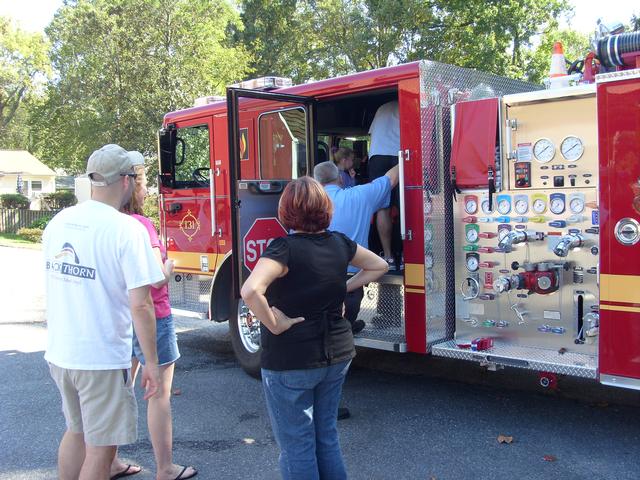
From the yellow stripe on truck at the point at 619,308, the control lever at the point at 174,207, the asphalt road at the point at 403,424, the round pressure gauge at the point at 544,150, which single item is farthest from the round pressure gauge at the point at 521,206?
the control lever at the point at 174,207

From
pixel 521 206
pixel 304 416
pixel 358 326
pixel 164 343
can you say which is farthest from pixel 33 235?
pixel 304 416

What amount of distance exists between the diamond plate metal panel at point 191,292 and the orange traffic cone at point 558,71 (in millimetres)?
3776

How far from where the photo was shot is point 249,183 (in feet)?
18.8

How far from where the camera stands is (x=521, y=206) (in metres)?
4.88

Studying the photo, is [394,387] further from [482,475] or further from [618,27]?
[618,27]

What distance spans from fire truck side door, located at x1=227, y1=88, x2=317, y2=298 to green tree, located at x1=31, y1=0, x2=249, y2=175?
1457 centimetres

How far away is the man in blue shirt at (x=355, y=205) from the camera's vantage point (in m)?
5.32

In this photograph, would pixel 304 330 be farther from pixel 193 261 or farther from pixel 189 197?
pixel 189 197

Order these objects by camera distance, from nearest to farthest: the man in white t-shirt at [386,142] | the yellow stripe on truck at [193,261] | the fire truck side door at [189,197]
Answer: the man in white t-shirt at [386,142] < the yellow stripe on truck at [193,261] < the fire truck side door at [189,197]

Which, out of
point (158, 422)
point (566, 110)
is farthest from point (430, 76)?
point (158, 422)

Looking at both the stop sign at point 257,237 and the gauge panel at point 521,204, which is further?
the stop sign at point 257,237

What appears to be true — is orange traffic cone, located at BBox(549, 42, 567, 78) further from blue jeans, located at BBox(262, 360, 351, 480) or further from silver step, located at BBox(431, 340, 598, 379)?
blue jeans, located at BBox(262, 360, 351, 480)

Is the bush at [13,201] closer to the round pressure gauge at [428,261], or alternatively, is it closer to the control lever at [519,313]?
the round pressure gauge at [428,261]

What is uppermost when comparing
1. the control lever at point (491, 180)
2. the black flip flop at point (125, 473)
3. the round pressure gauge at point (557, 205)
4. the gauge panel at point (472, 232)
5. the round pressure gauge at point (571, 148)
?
the round pressure gauge at point (571, 148)
